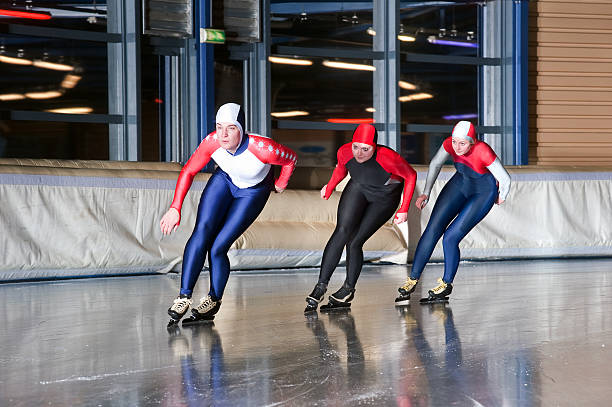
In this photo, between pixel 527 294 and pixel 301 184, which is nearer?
pixel 527 294

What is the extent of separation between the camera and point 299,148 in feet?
48.2

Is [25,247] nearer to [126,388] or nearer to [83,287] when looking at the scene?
[83,287]

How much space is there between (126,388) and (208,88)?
28.2ft

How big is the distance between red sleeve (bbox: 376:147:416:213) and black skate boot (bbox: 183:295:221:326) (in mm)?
1762

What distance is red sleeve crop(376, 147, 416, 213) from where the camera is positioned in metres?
7.04

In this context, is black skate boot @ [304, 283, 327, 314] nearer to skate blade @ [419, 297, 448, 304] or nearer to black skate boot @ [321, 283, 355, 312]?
black skate boot @ [321, 283, 355, 312]

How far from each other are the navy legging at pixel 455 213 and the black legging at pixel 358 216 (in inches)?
23.5

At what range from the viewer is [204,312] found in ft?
20.2

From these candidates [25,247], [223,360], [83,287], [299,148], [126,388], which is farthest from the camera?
[299,148]

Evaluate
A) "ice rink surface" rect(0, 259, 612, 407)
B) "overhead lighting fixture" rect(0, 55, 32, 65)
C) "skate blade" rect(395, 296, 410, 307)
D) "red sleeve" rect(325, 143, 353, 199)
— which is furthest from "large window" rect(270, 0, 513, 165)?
"skate blade" rect(395, 296, 410, 307)

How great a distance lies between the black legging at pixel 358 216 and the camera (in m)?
6.97

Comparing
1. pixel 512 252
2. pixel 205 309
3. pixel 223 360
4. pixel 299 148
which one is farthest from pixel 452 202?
pixel 299 148

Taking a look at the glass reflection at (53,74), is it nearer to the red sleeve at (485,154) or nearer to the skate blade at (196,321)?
the red sleeve at (485,154)

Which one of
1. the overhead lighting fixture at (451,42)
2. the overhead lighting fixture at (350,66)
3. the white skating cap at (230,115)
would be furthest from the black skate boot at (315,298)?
the overhead lighting fixture at (451,42)
